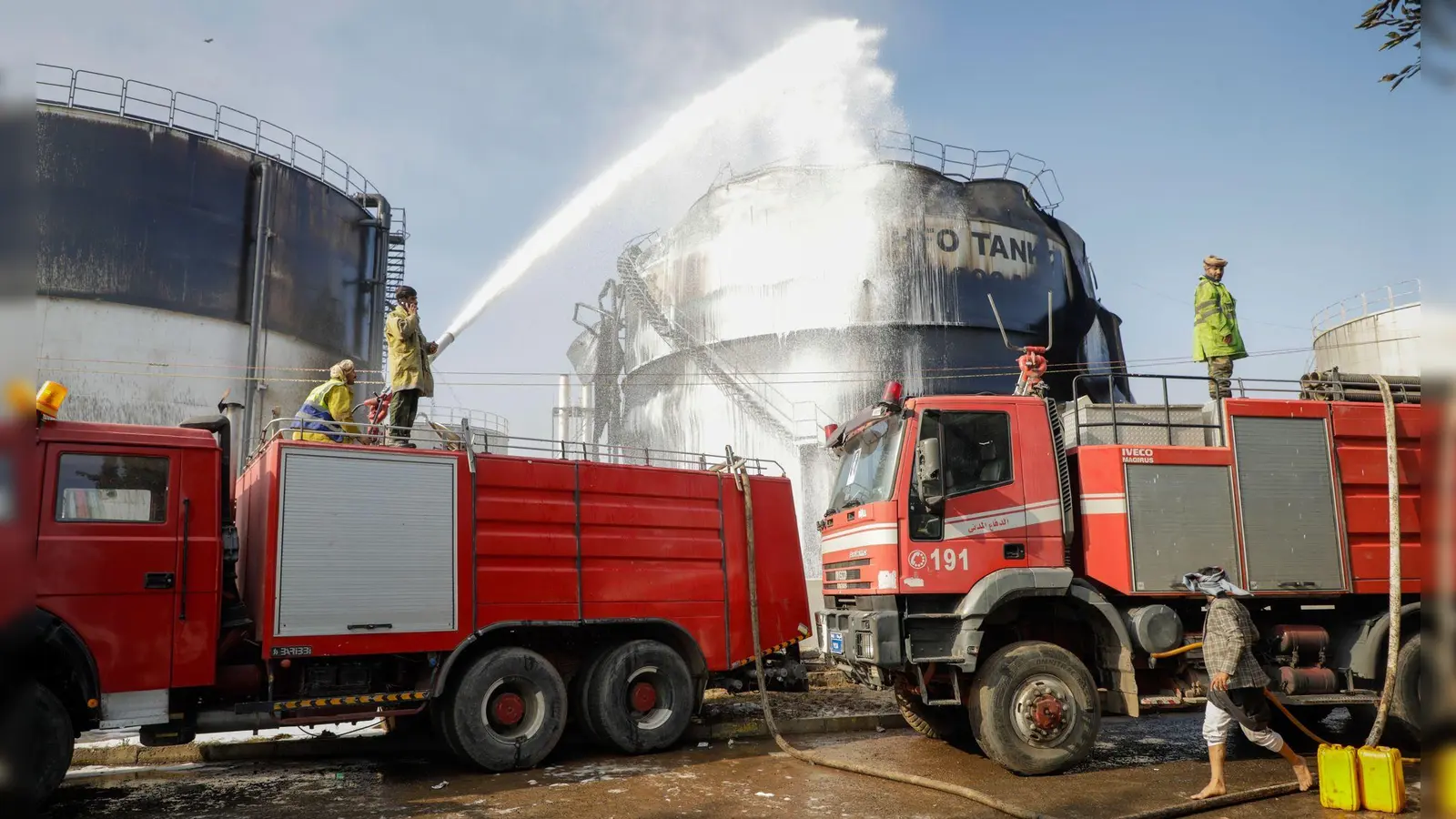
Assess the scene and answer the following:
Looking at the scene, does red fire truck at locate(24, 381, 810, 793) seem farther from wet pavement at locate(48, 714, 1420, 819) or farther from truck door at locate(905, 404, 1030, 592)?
truck door at locate(905, 404, 1030, 592)

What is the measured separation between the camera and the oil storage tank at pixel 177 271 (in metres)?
21.1

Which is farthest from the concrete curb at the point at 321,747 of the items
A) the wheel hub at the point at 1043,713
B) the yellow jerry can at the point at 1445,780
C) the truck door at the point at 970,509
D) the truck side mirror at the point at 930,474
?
the yellow jerry can at the point at 1445,780

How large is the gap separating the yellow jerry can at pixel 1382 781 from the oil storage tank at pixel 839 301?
18910 mm

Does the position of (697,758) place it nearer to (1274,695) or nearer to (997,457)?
(997,457)

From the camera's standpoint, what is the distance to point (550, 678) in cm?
902

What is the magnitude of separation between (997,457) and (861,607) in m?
1.95

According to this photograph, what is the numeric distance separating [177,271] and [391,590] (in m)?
18.2

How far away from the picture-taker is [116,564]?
729 centimetres

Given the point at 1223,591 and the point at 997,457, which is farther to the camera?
the point at 997,457

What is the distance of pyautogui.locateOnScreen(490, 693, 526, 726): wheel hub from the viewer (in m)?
8.78

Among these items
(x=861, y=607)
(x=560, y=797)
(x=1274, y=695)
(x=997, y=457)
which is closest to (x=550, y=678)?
(x=560, y=797)

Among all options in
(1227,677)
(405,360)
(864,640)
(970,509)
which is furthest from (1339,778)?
(405,360)

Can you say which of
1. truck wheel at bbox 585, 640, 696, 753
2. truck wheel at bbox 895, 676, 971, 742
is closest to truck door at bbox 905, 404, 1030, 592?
truck wheel at bbox 895, 676, 971, 742

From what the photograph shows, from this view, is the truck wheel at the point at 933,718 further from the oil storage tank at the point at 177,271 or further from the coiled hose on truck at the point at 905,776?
the oil storage tank at the point at 177,271
